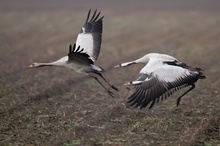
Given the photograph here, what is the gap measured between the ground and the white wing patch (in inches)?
37.1

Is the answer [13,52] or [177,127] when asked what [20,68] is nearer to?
[13,52]

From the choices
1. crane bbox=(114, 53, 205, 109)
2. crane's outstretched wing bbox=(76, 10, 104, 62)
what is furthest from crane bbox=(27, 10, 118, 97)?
crane bbox=(114, 53, 205, 109)

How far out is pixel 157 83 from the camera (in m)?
7.08

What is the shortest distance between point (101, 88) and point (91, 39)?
1205 mm

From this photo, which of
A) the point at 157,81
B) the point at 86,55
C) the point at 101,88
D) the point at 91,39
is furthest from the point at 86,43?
the point at 157,81

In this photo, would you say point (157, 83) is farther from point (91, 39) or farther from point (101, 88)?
point (101, 88)

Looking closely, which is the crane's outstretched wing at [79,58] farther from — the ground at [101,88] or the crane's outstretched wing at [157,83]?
the crane's outstretched wing at [157,83]

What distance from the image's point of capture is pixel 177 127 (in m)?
7.00

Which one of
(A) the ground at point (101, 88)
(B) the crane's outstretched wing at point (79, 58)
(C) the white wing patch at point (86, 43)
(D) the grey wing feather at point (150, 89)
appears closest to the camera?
(A) the ground at point (101, 88)

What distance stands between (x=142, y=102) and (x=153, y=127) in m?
0.46

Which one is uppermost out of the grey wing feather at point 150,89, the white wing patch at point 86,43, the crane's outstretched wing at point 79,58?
the white wing patch at point 86,43

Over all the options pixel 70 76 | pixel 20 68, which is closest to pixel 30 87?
pixel 70 76

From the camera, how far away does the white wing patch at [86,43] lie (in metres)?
8.95

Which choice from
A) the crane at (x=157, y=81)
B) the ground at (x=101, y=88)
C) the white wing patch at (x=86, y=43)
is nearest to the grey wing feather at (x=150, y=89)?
the crane at (x=157, y=81)
